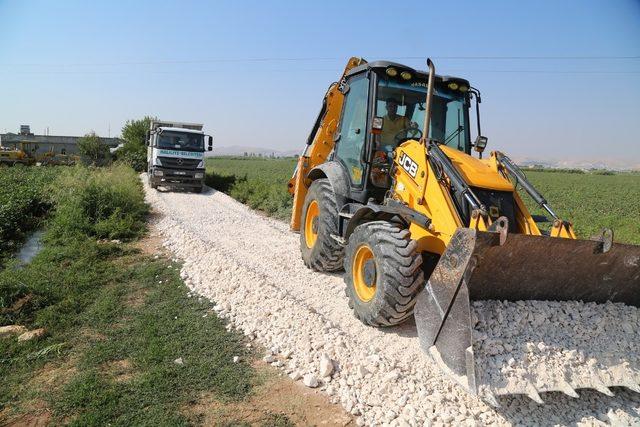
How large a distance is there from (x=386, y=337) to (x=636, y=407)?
213 cm

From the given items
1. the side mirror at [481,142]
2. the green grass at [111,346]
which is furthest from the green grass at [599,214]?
the green grass at [111,346]

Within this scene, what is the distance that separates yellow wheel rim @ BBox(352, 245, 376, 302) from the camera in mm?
4719

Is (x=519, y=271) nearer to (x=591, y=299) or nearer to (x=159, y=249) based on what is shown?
(x=591, y=299)

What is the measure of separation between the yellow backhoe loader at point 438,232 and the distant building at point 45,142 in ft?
104

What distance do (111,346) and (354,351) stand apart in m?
2.41

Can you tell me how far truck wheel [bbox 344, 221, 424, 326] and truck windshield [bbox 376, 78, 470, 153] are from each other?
4.93 feet

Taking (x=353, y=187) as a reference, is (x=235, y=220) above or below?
below

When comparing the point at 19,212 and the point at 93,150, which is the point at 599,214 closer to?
the point at 19,212

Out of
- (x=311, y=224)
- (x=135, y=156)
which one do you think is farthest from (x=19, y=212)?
(x=135, y=156)

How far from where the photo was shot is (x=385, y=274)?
4305 millimetres

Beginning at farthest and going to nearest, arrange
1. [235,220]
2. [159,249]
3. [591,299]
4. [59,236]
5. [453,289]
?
1. [235,220]
2. [59,236]
3. [159,249]
4. [591,299]
5. [453,289]

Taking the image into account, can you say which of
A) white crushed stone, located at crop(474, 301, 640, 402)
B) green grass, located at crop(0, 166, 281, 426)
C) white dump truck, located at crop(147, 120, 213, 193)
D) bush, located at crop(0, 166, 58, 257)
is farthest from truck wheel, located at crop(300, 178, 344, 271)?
white dump truck, located at crop(147, 120, 213, 193)

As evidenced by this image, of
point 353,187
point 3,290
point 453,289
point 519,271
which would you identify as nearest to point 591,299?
point 519,271

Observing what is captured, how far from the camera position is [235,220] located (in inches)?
452
